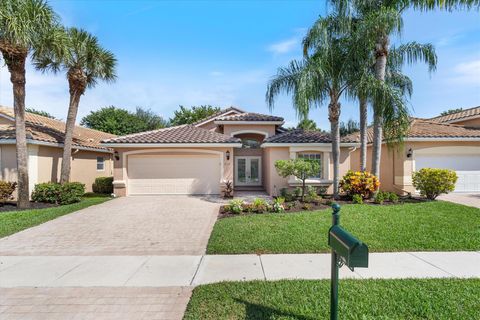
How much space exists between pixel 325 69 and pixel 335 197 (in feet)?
20.1

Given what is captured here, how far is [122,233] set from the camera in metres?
7.61

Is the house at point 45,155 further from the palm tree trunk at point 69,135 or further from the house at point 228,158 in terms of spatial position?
the house at point 228,158

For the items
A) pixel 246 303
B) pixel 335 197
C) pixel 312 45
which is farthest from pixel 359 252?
pixel 312 45

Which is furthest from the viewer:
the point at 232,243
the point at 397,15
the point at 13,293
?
the point at 397,15

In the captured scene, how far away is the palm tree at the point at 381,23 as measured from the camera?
10438 millimetres

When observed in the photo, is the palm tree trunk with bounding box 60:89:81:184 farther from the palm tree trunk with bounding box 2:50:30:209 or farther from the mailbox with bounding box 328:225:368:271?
the mailbox with bounding box 328:225:368:271

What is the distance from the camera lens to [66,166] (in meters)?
13.9

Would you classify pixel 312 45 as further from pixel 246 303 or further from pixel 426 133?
pixel 246 303

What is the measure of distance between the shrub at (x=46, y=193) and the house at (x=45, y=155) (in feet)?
3.21

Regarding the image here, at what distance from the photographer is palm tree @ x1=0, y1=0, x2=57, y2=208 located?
9562 millimetres

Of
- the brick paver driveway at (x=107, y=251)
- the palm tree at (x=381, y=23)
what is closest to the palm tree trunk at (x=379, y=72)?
the palm tree at (x=381, y=23)

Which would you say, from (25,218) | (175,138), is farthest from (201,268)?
(175,138)

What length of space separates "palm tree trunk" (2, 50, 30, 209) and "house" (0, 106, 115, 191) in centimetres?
146

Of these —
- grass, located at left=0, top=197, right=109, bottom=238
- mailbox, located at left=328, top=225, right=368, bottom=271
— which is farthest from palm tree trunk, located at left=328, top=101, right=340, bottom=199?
grass, located at left=0, top=197, right=109, bottom=238
